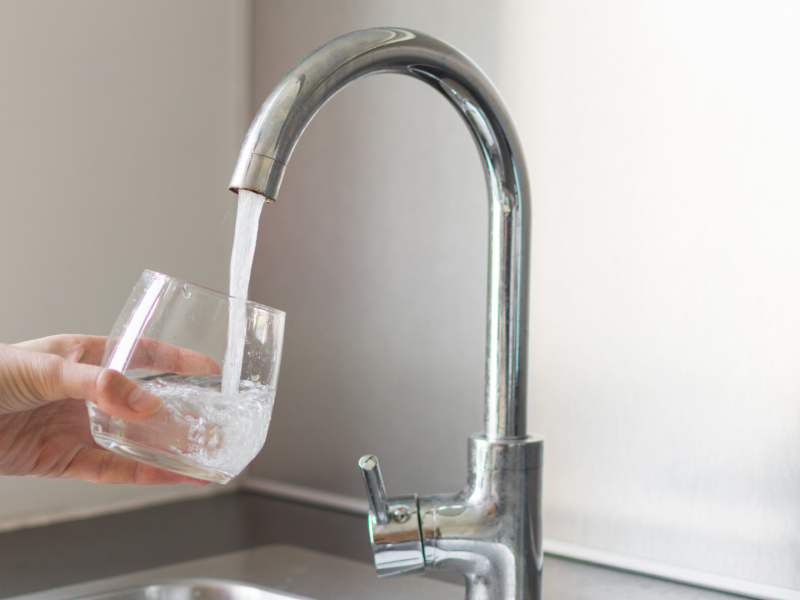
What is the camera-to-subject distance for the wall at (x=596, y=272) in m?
0.76

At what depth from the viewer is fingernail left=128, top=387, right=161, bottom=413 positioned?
1.50ft

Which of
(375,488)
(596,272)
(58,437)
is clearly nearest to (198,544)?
(58,437)

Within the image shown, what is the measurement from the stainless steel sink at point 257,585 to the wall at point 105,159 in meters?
0.28

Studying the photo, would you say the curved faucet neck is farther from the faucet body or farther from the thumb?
the thumb

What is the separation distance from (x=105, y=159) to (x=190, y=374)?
2.21ft

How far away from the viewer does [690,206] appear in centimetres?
81

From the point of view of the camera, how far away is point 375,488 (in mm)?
568

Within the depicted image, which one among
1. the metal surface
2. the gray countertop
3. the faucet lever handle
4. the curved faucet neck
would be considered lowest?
the metal surface

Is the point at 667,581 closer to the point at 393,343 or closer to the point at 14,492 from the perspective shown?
the point at 393,343

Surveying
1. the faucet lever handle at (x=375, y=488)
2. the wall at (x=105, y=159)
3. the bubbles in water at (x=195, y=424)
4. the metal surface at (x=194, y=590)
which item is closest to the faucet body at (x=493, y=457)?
the faucet lever handle at (x=375, y=488)

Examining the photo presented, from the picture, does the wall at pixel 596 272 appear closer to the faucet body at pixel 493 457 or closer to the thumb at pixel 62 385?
the faucet body at pixel 493 457

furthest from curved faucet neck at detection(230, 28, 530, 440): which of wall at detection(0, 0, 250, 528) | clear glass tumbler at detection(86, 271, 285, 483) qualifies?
wall at detection(0, 0, 250, 528)

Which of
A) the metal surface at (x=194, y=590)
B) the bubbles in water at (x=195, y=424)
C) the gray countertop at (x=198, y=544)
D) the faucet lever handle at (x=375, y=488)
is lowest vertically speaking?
the metal surface at (x=194, y=590)

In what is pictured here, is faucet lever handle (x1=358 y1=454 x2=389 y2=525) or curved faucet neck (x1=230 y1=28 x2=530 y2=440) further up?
curved faucet neck (x1=230 y1=28 x2=530 y2=440)
